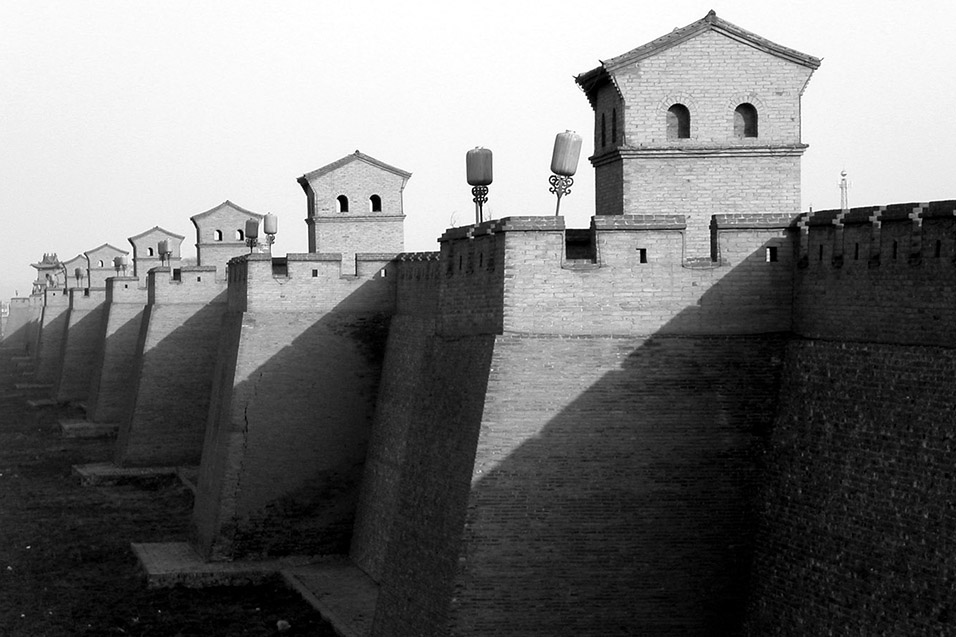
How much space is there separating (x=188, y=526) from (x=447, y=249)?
37.3 feet

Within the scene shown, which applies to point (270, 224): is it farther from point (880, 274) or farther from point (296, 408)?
point (880, 274)

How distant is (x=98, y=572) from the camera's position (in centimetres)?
2089

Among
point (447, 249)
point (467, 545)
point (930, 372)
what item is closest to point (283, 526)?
point (447, 249)

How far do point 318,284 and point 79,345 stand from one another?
25994 mm

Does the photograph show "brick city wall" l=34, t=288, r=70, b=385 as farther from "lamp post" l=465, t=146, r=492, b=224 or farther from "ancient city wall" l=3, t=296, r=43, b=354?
"lamp post" l=465, t=146, r=492, b=224

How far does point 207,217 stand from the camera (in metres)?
39.1

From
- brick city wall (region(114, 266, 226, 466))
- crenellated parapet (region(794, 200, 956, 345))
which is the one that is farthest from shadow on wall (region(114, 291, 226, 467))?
A: crenellated parapet (region(794, 200, 956, 345))

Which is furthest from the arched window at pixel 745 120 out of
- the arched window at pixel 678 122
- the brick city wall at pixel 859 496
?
the brick city wall at pixel 859 496

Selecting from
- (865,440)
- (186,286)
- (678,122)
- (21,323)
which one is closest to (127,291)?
(186,286)

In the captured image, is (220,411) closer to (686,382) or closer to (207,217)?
(686,382)

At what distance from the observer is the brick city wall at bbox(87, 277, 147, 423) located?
36.0 meters

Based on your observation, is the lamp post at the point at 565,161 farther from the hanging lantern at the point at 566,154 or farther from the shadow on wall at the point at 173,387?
the shadow on wall at the point at 173,387

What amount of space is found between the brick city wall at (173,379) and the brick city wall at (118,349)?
487 centimetres

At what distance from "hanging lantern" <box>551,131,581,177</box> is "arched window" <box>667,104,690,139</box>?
3.08 m
